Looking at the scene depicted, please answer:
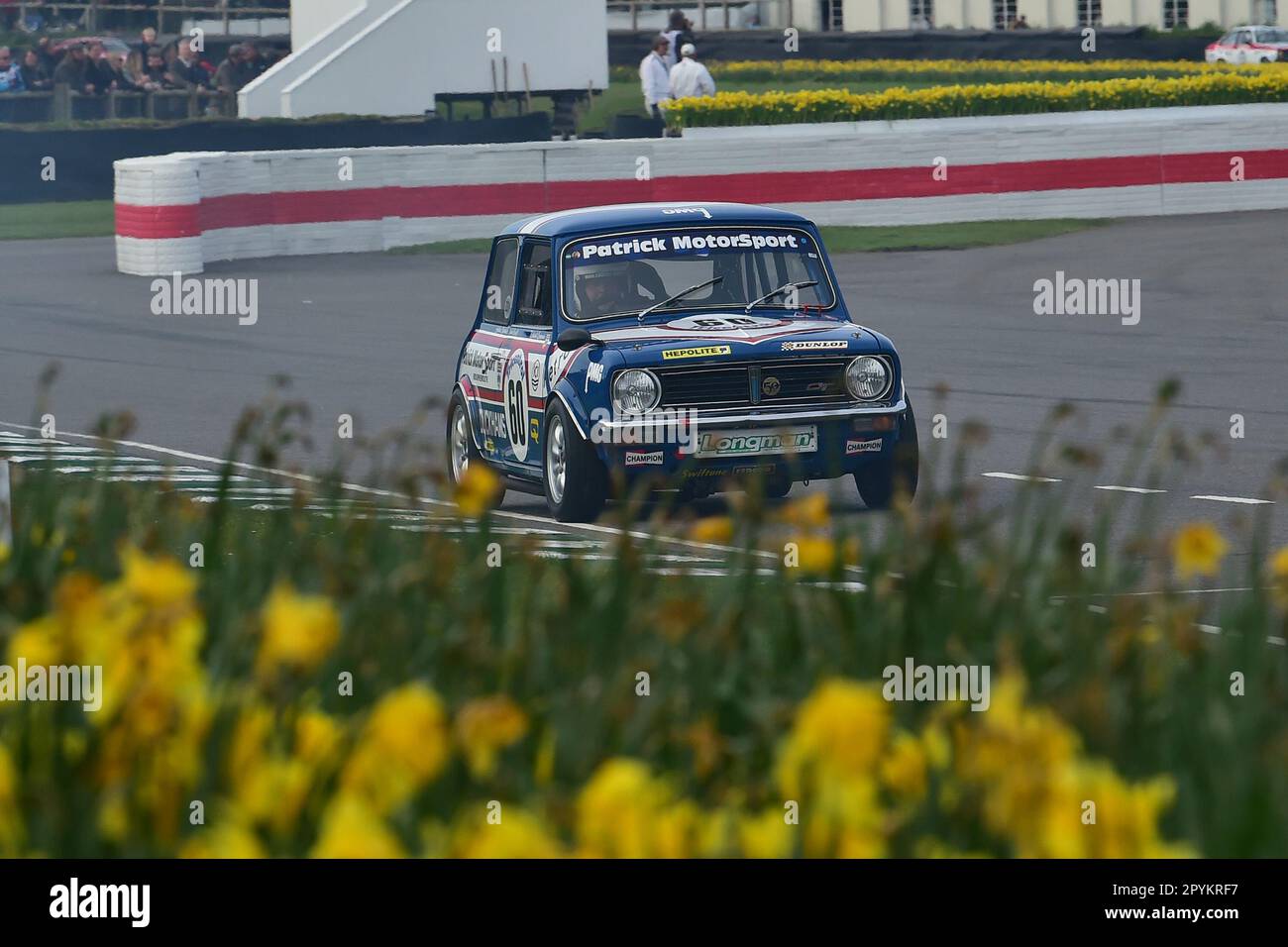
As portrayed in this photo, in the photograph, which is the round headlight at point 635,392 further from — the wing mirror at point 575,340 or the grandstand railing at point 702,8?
the grandstand railing at point 702,8

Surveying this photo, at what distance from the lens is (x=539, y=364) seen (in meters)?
12.4

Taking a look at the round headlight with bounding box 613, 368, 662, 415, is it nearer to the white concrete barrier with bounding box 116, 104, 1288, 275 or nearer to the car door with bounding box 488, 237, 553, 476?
the car door with bounding box 488, 237, 553, 476

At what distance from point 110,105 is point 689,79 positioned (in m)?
12.5

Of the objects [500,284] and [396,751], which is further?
[500,284]

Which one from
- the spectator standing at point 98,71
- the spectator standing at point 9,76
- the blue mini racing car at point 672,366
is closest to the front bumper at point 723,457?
the blue mini racing car at point 672,366

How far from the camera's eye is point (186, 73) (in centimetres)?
4541

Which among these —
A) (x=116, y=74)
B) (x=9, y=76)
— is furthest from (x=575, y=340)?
(x=9, y=76)

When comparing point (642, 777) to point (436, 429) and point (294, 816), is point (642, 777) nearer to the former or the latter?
point (294, 816)

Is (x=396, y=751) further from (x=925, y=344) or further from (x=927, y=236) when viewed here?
(x=927, y=236)

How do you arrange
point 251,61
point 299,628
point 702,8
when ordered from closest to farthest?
point 299,628
point 251,61
point 702,8

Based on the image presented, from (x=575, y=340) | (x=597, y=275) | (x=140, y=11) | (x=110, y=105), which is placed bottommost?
(x=575, y=340)

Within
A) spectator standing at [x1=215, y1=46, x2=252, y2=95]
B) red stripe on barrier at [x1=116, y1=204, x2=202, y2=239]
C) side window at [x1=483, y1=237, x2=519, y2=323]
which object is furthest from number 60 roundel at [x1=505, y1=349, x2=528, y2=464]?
spectator standing at [x1=215, y1=46, x2=252, y2=95]

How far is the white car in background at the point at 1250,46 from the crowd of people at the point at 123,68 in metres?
27.3

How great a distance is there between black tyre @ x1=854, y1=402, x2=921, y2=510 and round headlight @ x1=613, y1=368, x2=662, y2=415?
1.18 meters
